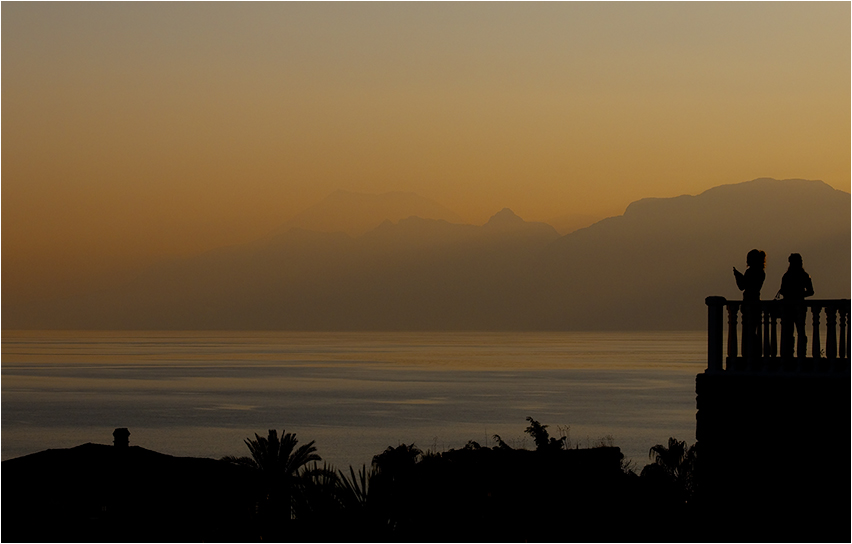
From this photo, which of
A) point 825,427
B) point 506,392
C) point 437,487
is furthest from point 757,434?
point 506,392

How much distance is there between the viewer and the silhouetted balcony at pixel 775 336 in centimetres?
1085

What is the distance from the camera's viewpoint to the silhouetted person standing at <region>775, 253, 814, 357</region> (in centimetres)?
1091

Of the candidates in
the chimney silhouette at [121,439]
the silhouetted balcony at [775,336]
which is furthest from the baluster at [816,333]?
the chimney silhouette at [121,439]

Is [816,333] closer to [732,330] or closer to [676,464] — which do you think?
[732,330]

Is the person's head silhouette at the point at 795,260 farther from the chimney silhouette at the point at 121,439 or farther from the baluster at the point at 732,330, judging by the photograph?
the chimney silhouette at the point at 121,439

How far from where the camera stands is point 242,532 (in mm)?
17938

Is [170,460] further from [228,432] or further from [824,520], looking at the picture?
[228,432]

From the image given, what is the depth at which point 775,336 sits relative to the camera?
1127cm

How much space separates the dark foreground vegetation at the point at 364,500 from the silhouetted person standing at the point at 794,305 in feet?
5.56

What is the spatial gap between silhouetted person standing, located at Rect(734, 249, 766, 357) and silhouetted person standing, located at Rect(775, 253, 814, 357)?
0.25m

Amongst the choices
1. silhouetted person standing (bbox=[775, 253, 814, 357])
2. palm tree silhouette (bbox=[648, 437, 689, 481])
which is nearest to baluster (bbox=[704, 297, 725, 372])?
silhouetted person standing (bbox=[775, 253, 814, 357])

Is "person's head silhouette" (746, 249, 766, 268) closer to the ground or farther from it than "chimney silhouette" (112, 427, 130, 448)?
farther from it

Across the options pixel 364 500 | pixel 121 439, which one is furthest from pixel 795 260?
pixel 121 439

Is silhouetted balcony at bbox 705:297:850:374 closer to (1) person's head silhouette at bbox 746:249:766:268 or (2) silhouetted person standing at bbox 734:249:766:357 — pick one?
(2) silhouetted person standing at bbox 734:249:766:357
